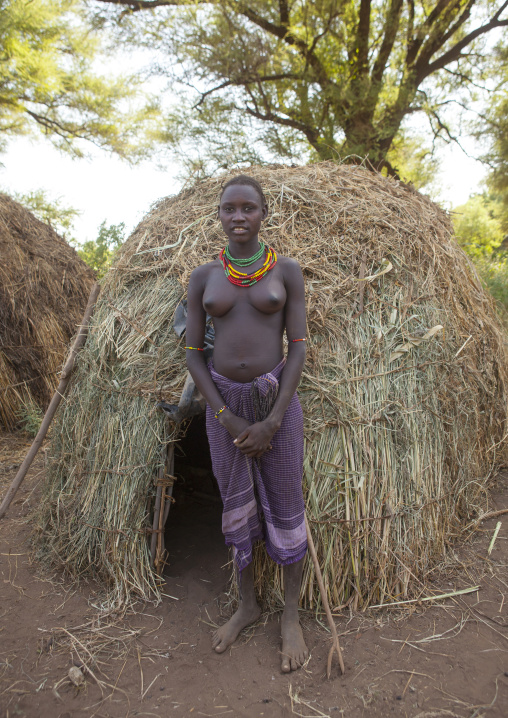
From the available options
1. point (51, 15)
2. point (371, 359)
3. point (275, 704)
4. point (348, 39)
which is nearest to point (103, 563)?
point (275, 704)

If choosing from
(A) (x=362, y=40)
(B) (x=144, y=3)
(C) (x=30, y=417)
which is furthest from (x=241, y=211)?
(B) (x=144, y=3)

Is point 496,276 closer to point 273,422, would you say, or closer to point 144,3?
point 273,422

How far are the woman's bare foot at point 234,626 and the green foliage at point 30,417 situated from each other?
13.5 feet

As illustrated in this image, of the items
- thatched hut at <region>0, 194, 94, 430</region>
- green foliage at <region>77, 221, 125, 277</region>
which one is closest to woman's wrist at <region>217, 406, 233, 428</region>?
thatched hut at <region>0, 194, 94, 430</region>

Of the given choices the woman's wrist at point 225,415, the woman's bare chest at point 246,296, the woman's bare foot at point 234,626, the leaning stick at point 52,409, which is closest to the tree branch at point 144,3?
the leaning stick at point 52,409

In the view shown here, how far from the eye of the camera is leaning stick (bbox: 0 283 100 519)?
3.60m

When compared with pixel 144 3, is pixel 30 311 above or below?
below

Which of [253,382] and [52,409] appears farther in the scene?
[52,409]

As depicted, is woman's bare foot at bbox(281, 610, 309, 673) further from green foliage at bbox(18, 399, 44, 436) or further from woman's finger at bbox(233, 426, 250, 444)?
green foliage at bbox(18, 399, 44, 436)

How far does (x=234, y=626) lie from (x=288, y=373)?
4.48 feet

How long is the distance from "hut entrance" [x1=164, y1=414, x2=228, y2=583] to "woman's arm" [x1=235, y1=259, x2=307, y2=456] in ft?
3.37

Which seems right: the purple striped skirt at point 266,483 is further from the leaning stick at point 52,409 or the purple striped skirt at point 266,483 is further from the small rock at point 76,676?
the leaning stick at point 52,409

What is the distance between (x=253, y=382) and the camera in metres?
2.32

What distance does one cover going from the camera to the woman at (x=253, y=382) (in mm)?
2348
